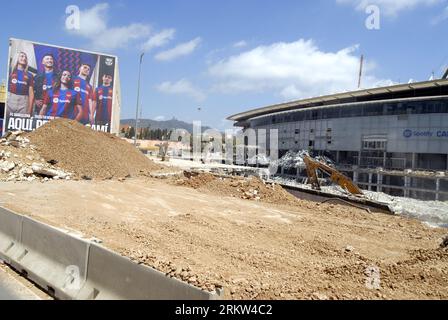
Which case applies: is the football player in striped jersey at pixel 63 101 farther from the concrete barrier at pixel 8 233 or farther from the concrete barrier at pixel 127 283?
the concrete barrier at pixel 127 283

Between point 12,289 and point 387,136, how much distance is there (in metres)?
49.9

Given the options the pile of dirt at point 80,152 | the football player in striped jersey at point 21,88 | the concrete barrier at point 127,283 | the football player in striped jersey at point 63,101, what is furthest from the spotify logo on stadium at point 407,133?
the concrete barrier at point 127,283

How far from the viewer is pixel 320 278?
6160mm

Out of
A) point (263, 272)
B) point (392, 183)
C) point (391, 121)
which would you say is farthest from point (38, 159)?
point (391, 121)

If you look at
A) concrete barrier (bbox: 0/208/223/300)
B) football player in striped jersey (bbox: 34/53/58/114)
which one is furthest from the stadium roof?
concrete barrier (bbox: 0/208/223/300)

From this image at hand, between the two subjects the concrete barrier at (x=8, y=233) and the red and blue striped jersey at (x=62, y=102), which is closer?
the concrete barrier at (x=8, y=233)

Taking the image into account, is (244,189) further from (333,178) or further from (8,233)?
(8,233)

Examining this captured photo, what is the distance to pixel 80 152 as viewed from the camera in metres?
22.2

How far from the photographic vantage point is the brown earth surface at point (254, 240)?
5781 millimetres

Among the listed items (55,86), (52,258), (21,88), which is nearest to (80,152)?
(52,258)

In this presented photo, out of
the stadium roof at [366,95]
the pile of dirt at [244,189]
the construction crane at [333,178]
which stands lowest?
the pile of dirt at [244,189]

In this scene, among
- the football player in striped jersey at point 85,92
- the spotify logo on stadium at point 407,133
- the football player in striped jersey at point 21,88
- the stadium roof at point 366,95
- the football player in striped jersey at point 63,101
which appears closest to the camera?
the football player in striped jersey at point 21,88

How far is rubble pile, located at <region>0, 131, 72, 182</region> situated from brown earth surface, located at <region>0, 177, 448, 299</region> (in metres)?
1.88

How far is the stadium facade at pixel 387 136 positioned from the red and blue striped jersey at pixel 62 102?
3183 centimetres
